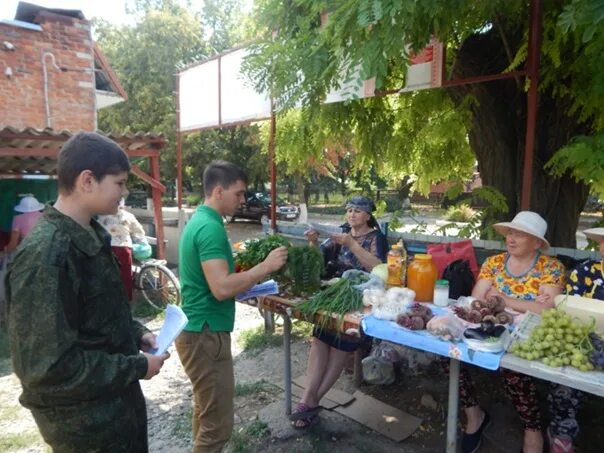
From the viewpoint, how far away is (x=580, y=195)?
4.12 m

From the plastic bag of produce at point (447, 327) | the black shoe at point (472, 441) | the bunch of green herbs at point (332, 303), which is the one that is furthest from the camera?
the black shoe at point (472, 441)

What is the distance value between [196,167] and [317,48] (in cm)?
2012

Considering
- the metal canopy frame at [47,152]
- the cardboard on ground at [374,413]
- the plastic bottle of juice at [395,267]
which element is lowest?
the cardboard on ground at [374,413]

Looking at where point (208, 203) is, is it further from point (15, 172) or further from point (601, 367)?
point (15, 172)

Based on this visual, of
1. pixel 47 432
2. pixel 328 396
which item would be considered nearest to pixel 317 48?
pixel 47 432

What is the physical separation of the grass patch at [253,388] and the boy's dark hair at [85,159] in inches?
112

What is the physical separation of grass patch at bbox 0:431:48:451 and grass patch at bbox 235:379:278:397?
5.03 ft

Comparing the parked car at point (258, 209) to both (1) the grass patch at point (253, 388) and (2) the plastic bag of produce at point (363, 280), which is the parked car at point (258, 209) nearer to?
(1) the grass patch at point (253, 388)

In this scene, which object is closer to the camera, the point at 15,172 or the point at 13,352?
the point at 13,352

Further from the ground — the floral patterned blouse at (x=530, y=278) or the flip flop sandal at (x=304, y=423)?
the floral patterned blouse at (x=530, y=278)

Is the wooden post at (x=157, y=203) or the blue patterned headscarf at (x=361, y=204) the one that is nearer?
the blue patterned headscarf at (x=361, y=204)

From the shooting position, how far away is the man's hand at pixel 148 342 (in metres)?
1.78

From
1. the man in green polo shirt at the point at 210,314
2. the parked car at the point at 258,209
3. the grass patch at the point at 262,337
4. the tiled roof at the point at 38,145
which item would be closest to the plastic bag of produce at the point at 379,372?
the grass patch at the point at 262,337

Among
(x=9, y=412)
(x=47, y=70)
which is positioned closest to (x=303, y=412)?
→ (x=9, y=412)
